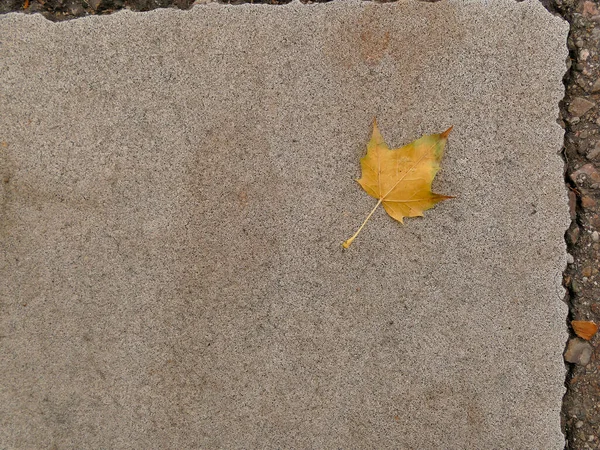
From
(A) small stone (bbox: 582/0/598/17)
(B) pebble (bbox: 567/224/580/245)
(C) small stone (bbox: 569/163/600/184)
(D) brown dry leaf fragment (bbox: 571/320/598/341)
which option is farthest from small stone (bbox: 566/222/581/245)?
(A) small stone (bbox: 582/0/598/17)

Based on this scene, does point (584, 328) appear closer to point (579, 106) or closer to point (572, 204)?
point (572, 204)

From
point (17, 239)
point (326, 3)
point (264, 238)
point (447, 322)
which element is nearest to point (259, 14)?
point (326, 3)

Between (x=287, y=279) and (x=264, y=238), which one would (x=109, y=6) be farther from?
(x=287, y=279)

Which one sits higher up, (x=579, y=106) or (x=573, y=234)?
(x=579, y=106)

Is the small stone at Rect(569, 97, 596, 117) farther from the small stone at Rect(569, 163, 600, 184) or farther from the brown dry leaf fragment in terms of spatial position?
the brown dry leaf fragment

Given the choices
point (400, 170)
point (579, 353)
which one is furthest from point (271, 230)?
point (579, 353)

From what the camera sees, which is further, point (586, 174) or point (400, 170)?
point (586, 174)

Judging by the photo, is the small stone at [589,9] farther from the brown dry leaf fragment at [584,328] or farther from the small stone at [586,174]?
the brown dry leaf fragment at [584,328]
